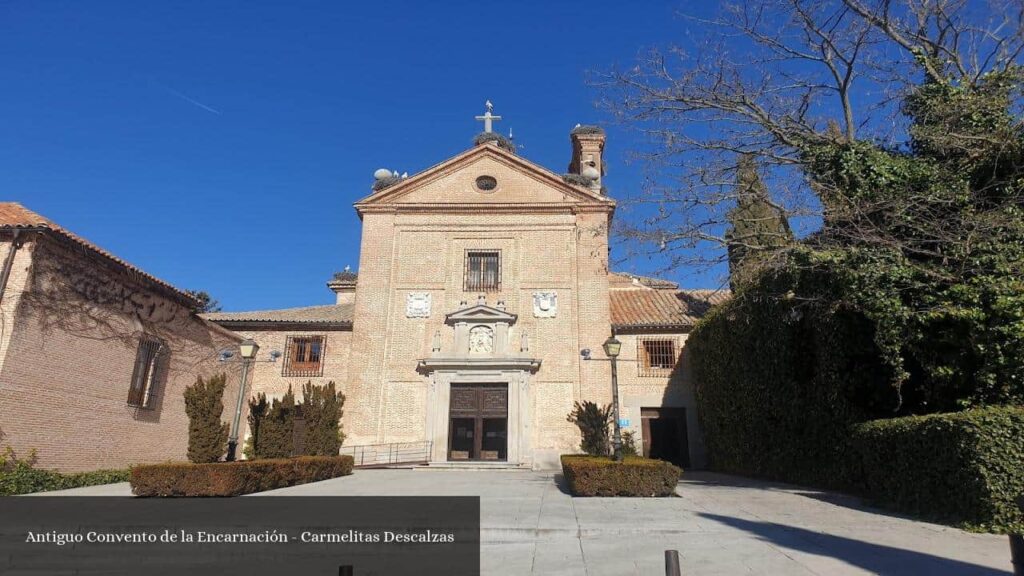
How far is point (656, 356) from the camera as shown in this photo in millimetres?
20922

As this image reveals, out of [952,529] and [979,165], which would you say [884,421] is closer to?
[952,529]

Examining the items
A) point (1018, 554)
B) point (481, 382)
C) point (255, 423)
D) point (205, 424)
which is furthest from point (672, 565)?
point (255, 423)

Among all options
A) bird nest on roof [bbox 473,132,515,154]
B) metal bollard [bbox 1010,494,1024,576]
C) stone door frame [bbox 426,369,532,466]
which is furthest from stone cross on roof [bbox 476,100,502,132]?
metal bollard [bbox 1010,494,1024,576]

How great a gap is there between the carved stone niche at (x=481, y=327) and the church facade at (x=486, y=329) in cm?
5

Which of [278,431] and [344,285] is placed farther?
[344,285]

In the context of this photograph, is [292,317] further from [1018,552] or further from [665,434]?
[1018,552]

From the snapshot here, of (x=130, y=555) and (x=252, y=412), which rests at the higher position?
(x=252, y=412)

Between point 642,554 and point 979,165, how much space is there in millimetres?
9205

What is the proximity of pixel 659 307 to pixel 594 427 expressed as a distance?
656 centimetres

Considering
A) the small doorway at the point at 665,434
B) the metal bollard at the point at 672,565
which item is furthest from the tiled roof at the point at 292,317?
the metal bollard at the point at 672,565

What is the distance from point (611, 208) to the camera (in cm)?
2272

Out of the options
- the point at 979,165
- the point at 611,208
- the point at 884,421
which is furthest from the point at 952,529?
the point at 611,208

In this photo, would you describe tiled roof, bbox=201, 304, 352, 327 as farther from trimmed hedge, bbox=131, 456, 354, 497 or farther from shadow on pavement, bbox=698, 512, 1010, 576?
shadow on pavement, bbox=698, 512, 1010, 576

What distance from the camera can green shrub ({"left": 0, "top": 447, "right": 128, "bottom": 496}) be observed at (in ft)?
37.0
